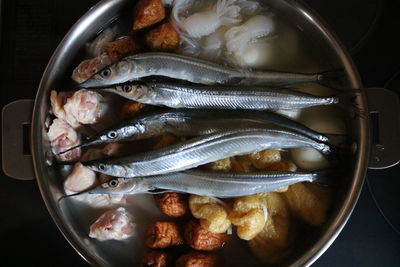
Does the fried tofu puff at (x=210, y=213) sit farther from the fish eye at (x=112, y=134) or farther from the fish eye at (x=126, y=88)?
the fish eye at (x=126, y=88)

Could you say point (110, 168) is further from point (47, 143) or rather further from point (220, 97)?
point (220, 97)

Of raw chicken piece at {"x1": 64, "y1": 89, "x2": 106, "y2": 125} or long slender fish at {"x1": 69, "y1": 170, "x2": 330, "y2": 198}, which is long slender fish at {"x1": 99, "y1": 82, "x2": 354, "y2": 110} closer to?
raw chicken piece at {"x1": 64, "y1": 89, "x2": 106, "y2": 125}

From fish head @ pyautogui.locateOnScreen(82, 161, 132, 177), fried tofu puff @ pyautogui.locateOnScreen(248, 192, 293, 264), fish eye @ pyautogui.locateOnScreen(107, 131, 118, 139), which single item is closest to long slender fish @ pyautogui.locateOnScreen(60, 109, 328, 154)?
fish eye @ pyautogui.locateOnScreen(107, 131, 118, 139)

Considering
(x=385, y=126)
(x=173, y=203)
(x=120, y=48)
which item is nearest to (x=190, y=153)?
(x=173, y=203)

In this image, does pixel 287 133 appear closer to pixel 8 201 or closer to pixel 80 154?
pixel 80 154

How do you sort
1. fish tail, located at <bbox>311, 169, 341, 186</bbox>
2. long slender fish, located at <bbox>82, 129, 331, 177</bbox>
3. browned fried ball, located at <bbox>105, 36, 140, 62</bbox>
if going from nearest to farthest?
long slender fish, located at <bbox>82, 129, 331, 177</bbox> → fish tail, located at <bbox>311, 169, 341, 186</bbox> → browned fried ball, located at <bbox>105, 36, 140, 62</bbox>
